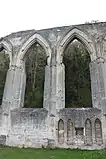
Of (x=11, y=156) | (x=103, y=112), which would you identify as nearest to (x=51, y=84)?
(x=103, y=112)

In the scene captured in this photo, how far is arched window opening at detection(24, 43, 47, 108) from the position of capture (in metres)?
16.0

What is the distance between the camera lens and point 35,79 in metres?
17.9

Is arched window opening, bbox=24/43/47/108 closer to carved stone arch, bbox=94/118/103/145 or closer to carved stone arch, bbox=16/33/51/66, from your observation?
carved stone arch, bbox=16/33/51/66

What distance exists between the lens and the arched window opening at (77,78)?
50.5 ft

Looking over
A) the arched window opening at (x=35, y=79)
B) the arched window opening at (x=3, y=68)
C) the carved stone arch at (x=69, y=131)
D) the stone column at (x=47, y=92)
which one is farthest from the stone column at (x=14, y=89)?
the arched window opening at (x=3, y=68)

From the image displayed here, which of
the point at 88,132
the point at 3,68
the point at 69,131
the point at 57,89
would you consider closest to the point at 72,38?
the point at 57,89

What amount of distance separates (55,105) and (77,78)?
596cm

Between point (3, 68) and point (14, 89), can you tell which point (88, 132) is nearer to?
point (14, 89)

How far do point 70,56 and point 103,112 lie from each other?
848 cm

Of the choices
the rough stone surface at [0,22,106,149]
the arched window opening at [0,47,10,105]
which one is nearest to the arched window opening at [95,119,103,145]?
the rough stone surface at [0,22,106,149]

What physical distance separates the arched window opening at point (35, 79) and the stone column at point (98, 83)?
17.3 ft

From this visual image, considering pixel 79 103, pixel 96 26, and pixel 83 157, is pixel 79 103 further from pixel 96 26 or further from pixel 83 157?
pixel 83 157

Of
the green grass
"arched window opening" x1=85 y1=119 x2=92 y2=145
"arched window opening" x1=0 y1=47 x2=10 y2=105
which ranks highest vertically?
"arched window opening" x1=0 y1=47 x2=10 y2=105

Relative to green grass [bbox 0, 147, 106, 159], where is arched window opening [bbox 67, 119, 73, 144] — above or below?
above
